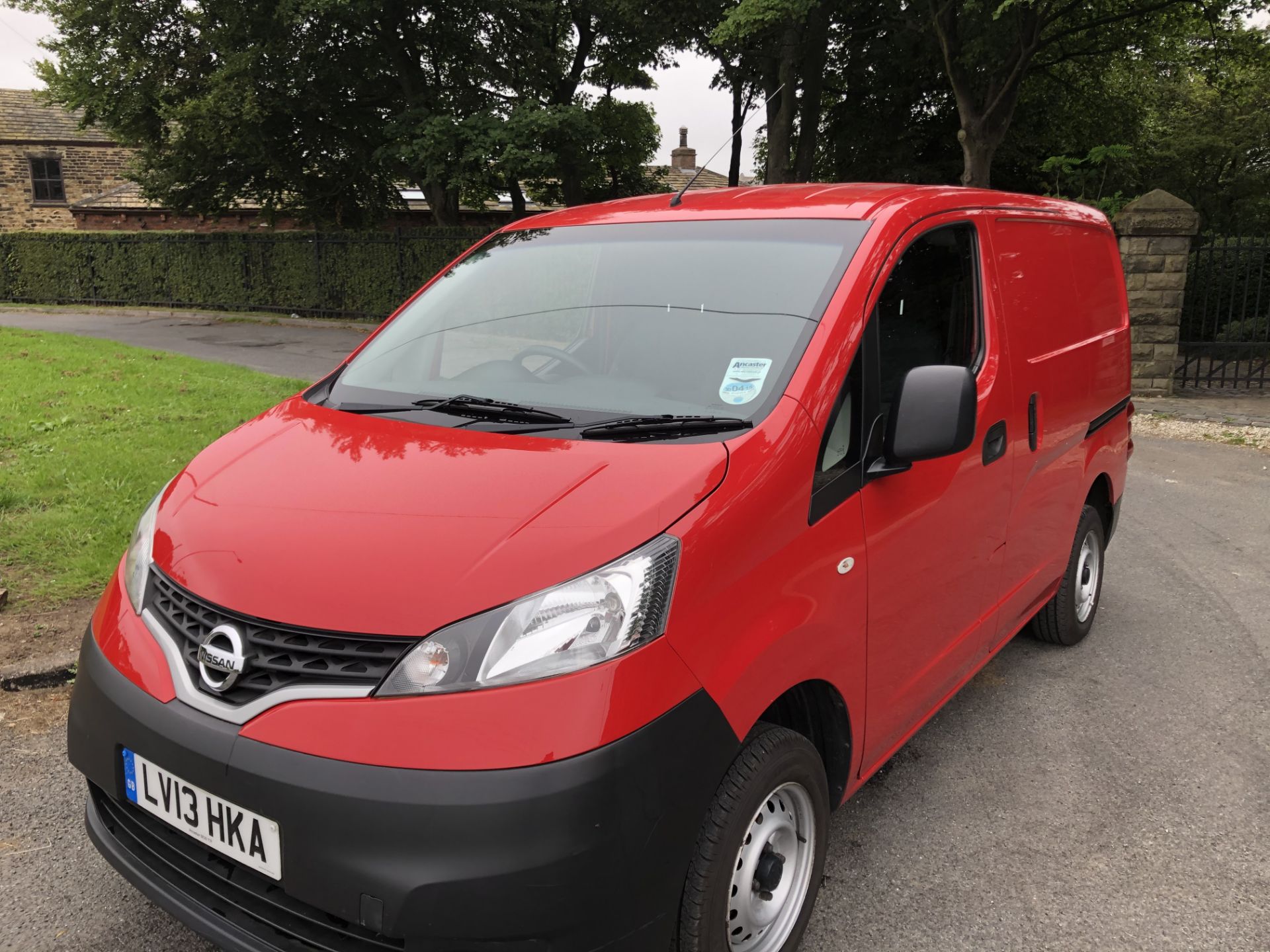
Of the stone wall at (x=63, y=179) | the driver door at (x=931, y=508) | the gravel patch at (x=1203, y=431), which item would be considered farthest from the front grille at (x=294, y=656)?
the stone wall at (x=63, y=179)

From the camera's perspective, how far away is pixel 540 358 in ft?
9.76

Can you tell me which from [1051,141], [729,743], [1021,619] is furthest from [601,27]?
[729,743]

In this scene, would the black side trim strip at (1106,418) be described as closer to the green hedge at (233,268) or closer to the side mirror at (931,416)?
the side mirror at (931,416)

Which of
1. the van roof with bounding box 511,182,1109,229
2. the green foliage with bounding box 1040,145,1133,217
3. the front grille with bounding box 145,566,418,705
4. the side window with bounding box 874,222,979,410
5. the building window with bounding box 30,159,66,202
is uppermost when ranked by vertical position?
the building window with bounding box 30,159,66,202

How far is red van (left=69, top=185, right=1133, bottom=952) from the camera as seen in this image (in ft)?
5.68

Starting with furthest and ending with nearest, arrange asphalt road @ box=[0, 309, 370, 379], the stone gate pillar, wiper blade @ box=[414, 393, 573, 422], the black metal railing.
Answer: asphalt road @ box=[0, 309, 370, 379]
the black metal railing
the stone gate pillar
wiper blade @ box=[414, 393, 573, 422]

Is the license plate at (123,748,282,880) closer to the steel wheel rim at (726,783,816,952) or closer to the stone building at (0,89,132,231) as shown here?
the steel wheel rim at (726,783,816,952)

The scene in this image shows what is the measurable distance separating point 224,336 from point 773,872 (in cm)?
1969

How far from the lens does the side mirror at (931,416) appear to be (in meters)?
2.40

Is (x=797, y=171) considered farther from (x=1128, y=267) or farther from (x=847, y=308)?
(x=847, y=308)

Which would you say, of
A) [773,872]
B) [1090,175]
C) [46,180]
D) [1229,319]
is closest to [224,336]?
[1090,175]

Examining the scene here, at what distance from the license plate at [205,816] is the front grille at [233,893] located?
50mm

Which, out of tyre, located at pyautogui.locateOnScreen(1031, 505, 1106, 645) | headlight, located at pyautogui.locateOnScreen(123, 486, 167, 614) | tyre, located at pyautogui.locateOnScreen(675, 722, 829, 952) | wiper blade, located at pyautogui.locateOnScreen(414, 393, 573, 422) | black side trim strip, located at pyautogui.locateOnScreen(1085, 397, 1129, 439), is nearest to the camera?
tyre, located at pyautogui.locateOnScreen(675, 722, 829, 952)

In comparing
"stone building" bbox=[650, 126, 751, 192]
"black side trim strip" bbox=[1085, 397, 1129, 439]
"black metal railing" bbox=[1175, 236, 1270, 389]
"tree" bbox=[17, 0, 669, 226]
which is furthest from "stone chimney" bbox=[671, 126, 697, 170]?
"black side trim strip" bbox=[1085, 397, 1129, 439]
